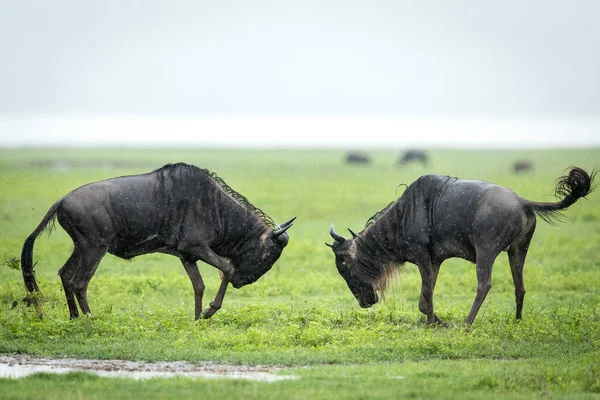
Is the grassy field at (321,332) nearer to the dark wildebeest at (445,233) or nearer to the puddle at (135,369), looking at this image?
the puddle at (135,369)

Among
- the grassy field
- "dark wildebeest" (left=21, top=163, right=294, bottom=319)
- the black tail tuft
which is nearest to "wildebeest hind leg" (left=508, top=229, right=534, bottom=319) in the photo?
the grassy field

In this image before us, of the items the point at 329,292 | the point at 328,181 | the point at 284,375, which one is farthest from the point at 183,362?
the point at 328,181

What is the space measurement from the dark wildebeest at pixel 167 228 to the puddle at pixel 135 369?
2.23 m

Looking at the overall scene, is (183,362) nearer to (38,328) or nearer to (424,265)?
(38,328)

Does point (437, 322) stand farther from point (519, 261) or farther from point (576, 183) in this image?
point (576, 183)

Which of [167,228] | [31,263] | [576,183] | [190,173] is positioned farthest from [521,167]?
[31,263]

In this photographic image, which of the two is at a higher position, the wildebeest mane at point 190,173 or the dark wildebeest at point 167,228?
the wildebeest mane at point 190,173

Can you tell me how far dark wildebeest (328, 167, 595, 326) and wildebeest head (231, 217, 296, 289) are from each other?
3.11 ft

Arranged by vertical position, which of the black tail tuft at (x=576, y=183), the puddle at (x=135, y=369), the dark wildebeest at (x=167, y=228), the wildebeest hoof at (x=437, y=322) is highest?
the black tail tuft at (x=576, y=183)

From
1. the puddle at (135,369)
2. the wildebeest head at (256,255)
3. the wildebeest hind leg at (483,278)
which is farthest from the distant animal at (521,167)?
the puddle at (135,369)

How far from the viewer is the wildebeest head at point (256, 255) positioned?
44.7 feet

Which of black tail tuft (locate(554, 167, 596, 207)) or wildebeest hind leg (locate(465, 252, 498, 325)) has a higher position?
black tail tuft (locate(554, 167, 596, 207))

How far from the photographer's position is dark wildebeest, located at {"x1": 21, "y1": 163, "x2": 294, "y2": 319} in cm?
1259

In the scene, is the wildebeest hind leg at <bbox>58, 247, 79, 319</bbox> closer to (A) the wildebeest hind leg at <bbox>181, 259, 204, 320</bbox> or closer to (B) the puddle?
(A) the wildebeest hind leg at <bbox>181, 259, 204, 320</bbox>
